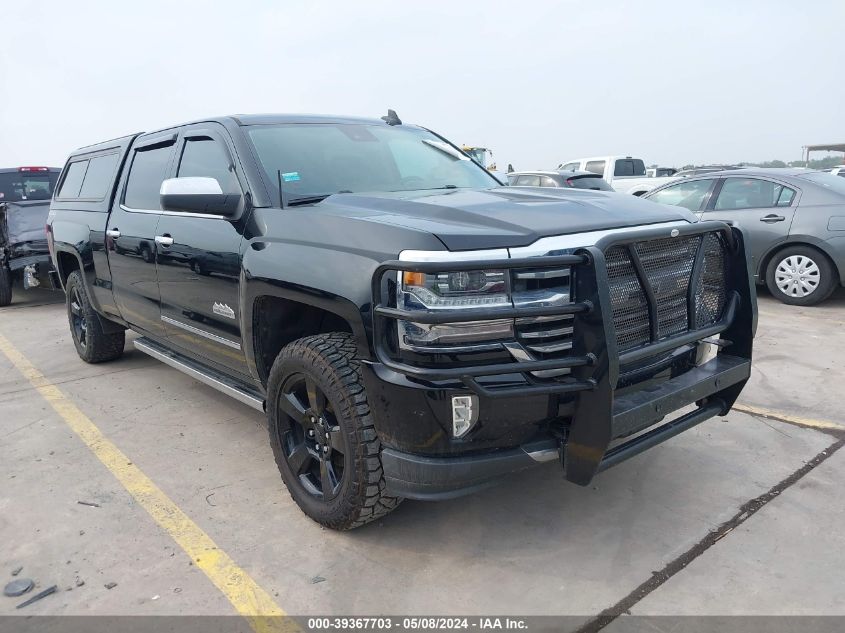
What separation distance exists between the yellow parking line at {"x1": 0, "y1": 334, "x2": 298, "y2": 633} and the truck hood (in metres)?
1.54

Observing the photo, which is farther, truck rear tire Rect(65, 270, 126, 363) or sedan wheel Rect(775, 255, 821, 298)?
sedan wheel Rect(775, 255, 821, 298)

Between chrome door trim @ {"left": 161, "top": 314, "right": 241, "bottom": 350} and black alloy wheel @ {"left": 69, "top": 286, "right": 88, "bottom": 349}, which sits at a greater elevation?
chrome door trim @ {"left": 161, "top": 314, "right": 241, "bottom": 350}

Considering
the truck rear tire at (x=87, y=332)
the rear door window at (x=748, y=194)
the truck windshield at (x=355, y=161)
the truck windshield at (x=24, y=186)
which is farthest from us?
the truck windshield at (x=24, y=186)

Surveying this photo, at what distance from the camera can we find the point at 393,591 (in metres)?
2.55

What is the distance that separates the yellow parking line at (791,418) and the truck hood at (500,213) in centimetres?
178

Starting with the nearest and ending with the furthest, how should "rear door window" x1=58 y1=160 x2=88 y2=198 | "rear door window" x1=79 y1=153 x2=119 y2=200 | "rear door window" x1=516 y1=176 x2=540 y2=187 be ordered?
"rear door window" x1=79 y1=153 x2=119 y2=200 → "rear door window" x1=58 y1=160 x2=88 y2=198 → "rear door window" x1=516 y1=176 x2=540 y2=187

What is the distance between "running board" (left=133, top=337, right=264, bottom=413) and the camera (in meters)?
3.48

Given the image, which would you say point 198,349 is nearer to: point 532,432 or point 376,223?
point 376,223

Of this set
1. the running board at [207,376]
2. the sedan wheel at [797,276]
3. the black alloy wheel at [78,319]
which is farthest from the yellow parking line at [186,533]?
the sedan wheel at [797,276]

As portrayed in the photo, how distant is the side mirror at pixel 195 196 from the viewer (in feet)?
10.3

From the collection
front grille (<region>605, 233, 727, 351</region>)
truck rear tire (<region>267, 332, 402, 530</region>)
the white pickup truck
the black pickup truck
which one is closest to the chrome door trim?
the black pickup truck

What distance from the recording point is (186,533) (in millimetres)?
3010

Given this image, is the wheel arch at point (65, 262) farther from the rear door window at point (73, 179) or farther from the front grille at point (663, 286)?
the front grille at point (663, 286)

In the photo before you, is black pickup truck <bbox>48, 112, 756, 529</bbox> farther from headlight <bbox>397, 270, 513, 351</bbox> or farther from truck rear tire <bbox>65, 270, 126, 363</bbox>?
truck rear tire <bbox>65, 270, 126, 363</bbox>
